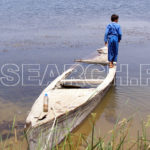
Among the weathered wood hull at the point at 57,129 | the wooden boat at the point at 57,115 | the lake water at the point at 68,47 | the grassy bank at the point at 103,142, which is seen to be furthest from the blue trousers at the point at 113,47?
the grassy bank at the point at 103,142

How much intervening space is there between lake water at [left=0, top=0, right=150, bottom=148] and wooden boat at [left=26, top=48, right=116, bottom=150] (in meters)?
0.40

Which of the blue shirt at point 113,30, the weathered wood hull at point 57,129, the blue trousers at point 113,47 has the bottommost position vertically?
the weathered wood hull at point 57,129

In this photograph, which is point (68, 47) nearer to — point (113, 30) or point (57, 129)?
point (113, 30)

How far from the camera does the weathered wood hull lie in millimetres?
2955

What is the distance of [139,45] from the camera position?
1004 cm

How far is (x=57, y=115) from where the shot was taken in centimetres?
339

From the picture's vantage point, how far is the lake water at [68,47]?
5.00 m

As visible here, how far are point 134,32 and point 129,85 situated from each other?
266 inches

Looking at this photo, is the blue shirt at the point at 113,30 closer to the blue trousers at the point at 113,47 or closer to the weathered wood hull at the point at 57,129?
the blue trousers at the point at 113,47

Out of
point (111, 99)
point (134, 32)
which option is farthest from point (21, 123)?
point (134, 32)

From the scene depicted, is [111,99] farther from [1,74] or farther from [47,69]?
[1,74]

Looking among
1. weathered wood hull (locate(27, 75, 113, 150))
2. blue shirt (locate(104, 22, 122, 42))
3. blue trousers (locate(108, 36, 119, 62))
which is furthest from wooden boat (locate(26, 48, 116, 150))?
blue shirt (locate(104, 22, 122, 42))

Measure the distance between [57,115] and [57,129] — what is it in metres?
0.20

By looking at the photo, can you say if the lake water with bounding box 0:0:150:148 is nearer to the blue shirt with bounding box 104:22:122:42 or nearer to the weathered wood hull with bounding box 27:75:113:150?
the weathered wood hull with bounding box 27:75:113:150
